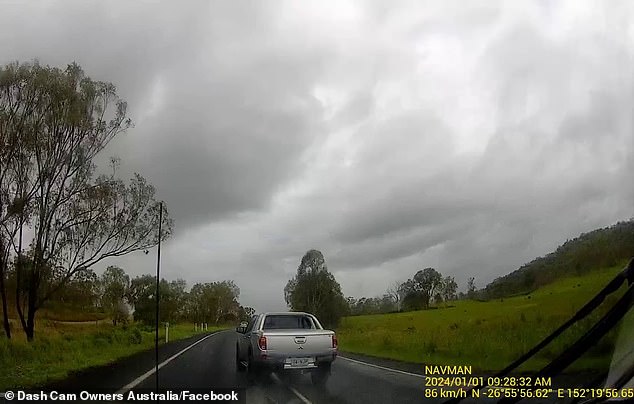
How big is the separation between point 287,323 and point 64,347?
15.6 feet

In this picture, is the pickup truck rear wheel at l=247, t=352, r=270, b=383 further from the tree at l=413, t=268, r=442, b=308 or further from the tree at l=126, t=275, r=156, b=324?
the tree at l=413, t=268, r=442, b=308

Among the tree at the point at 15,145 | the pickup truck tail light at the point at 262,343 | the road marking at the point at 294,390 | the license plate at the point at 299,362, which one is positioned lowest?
the road marking at the point at 294,390

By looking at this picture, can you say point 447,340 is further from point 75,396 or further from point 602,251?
point 75,396

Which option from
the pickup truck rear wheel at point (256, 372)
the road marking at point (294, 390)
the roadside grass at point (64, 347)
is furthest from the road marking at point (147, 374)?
the road marking at point (294, 390)

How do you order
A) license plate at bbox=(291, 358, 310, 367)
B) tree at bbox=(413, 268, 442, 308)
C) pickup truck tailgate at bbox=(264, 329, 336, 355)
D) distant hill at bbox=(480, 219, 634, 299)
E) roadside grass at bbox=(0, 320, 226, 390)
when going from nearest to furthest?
distant hill at bbox=(480, 219, 634, 299) → tree at bbox=(413, 268, 442, 308) → pickup truck tailgate at bbox=(264, 329, 336, 355) → license plate at bbox=(291, 358, 310, 367) → roadside grass at bbox=(0, 320, 226, 390)

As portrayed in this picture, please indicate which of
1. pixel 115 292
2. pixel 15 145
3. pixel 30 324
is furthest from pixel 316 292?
pixel 30 324

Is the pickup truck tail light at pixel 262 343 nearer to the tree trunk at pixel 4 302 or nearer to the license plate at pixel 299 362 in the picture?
the license plate at pixel 299 362

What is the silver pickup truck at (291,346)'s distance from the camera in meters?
7.94

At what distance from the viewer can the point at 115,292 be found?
9.05 meters

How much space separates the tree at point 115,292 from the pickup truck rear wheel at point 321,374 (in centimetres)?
279

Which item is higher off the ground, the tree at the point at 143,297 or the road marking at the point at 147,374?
the tree at the point at 143,297

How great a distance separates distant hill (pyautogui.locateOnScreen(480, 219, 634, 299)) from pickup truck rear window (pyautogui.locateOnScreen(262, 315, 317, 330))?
2.31m

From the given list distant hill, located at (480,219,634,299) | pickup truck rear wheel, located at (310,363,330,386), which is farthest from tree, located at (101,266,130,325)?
distant hill, located at (480,219,634,299)

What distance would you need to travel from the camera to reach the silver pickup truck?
7938mm
